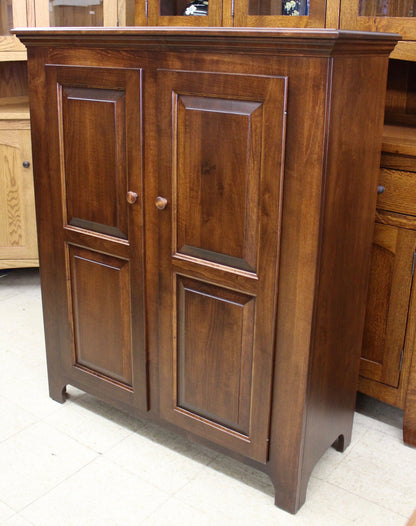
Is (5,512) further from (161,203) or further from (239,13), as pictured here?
(239,13)

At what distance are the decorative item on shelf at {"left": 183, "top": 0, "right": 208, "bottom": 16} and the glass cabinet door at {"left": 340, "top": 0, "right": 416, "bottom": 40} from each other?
1.73 feet

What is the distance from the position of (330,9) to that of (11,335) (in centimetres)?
169

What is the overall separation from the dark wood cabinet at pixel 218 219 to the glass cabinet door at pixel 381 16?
456mm

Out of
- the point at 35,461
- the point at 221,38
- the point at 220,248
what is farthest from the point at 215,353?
the point at 221,38

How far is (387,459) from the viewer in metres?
1.83

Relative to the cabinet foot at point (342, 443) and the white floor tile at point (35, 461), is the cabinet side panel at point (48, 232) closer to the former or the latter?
the white floor tile at point (35, 461)

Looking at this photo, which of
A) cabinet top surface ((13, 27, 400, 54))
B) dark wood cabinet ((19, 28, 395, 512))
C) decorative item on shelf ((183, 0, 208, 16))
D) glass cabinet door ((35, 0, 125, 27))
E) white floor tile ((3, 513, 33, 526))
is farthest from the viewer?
glass cabinet door ((35, 0, 125, 27))

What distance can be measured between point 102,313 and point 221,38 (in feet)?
2.85

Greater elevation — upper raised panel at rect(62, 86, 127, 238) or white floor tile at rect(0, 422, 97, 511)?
upper raised panel at rect(62, 86, 127, 238)

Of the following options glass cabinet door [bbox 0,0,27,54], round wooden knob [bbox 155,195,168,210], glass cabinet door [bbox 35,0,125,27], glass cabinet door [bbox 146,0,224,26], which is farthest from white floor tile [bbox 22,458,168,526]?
glass cabinet door [bbox 0,0,27,54]

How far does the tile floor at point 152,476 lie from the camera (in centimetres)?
160

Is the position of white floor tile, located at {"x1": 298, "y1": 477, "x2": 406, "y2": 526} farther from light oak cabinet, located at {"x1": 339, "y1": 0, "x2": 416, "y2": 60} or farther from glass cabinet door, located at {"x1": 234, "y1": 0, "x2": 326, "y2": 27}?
glass cabinet door, located at {"x1": 234, "y1": 0, "x2": 326, "y2": 27}

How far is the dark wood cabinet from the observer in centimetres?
137

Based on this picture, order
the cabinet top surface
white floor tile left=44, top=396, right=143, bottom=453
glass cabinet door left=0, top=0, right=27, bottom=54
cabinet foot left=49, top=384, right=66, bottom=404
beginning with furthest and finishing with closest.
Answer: glass cabinet door left=0, top=0, right=27, bottom=54 → cabinet foot left=49, top=384, right=66, bottom=404 → white floor tile left=44, top=396, right=143, bottom=453 → the cabinet top surface
